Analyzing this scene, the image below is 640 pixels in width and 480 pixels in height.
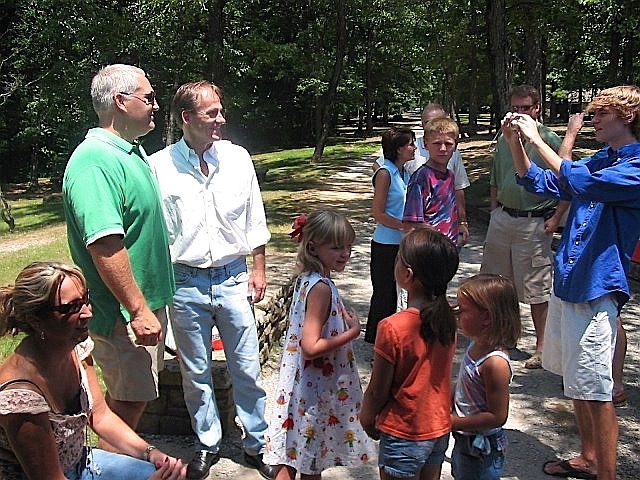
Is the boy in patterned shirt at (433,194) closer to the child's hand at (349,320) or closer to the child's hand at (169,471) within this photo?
the child's hand at (349,320)

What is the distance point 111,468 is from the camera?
252 centimetres

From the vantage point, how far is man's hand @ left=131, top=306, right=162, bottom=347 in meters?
2.93

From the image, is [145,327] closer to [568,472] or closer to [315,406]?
[315,406]

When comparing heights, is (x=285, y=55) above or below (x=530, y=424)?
above

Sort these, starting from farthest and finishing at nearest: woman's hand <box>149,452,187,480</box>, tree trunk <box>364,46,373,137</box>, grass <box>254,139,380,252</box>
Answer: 1. tree trunk <box>364,46,373,137</box>
2. grass <box>254,139,380,252</box>
3. woman's hand <box>149,452,187,480</box>

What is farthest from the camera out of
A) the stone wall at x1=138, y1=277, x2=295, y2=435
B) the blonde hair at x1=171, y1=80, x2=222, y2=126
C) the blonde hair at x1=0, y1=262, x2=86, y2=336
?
the stone wall at x1=138, y1=277, x2=295, y2=435

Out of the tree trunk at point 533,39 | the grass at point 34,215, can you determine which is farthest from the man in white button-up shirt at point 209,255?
the tree trunk at point 533,39

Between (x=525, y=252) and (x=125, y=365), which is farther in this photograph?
(x=525, y=252)

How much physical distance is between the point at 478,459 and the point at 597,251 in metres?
1.14

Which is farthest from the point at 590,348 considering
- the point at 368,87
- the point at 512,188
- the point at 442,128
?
the point at 368,87

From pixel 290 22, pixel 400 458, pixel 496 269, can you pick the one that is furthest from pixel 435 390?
pixel 290 22

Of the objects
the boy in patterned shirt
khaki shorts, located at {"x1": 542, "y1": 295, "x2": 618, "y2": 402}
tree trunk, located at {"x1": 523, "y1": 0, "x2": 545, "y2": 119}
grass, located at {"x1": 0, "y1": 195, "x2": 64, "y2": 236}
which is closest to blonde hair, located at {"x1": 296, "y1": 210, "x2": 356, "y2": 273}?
khaki shorts, located at {"x1": 542, "y1": 295, "x2": 618, "y2": 402}

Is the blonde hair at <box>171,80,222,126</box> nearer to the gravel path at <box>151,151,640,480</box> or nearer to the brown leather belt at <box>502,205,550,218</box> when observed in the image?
the gravel path at <box>151,151,640,480</box>

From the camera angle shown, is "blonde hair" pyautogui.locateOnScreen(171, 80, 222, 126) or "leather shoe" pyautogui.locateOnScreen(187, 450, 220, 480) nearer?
"blonde hair" pyautogui.locateOnScreen(171, 80, 222, 126)
